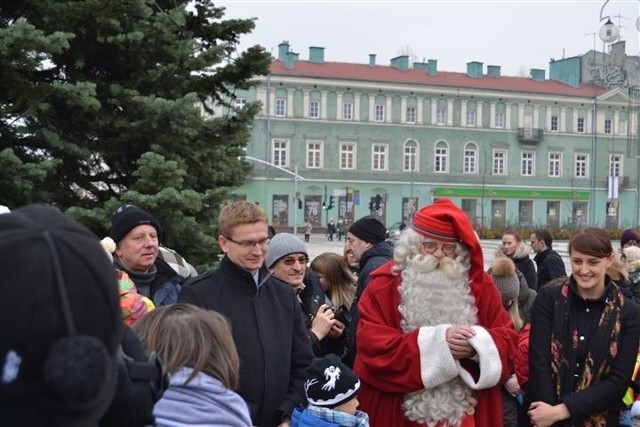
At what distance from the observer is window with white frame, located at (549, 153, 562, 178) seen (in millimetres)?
73750

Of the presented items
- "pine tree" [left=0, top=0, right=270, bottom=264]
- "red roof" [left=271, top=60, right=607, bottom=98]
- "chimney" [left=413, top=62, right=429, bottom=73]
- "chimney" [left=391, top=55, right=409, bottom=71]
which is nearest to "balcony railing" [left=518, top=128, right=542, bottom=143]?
"red roof" [left=271, top=60, right=607, bottom=98]

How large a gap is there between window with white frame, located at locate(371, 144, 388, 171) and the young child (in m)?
65.7

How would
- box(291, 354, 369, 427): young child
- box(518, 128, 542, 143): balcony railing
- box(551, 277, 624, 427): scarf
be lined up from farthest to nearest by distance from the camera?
1. box(518, 128, 542, 143): balcony railing
2. box(551, 277, 624, 427): scarf
3. box(291, 354, 369, 427): young child

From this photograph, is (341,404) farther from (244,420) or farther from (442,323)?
(244,420)

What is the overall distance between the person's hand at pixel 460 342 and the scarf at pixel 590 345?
657 mm

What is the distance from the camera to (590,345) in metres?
3.99

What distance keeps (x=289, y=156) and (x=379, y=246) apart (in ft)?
201

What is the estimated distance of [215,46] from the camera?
843 cm

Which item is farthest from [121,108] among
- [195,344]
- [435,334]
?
[195,344]

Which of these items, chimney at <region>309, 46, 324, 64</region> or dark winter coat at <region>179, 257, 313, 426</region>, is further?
chimney at <region>309, 46, 324, 64</region>

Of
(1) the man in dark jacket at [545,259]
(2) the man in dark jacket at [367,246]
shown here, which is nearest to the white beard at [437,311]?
(2) the man in dark jacket at [367,246]

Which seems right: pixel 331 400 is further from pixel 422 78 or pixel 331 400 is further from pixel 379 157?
pixel 422 78

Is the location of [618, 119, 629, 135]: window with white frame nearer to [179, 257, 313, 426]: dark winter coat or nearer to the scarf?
the scarf

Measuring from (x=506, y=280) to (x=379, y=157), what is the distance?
63686mm
